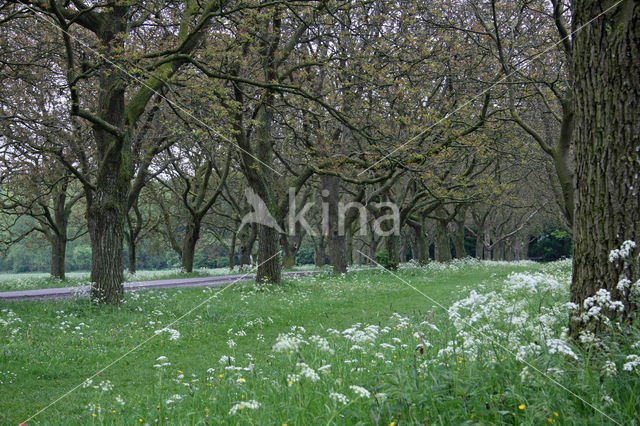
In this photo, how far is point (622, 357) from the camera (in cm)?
367

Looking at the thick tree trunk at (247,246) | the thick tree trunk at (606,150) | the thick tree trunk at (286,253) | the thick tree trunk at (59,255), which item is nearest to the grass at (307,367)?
the thick tree trunk at (606,150)

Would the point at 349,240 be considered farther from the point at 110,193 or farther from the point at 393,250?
the point at 110,193

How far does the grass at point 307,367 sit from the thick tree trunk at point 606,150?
432 mm

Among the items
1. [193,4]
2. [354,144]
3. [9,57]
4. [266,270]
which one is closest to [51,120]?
[9,57]

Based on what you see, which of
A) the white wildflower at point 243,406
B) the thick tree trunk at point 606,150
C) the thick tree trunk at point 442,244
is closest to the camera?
the white wildflower at point 243,406

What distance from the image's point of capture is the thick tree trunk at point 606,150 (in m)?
4.43

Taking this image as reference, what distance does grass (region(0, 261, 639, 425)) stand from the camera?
3408 millimetres

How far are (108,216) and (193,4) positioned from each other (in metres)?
5.85

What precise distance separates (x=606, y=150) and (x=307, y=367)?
130 inches

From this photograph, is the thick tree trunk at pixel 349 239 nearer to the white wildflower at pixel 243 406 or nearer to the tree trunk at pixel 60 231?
the tree trunk at pixel 60 231

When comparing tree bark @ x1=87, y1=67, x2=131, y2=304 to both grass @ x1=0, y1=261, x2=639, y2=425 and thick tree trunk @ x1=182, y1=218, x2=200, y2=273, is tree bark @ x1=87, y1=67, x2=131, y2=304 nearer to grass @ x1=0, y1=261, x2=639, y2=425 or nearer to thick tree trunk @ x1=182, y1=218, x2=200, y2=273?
grass @ x1=0, y1=261, x2=639, y2=425

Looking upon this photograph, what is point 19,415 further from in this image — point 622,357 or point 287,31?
point 287,31

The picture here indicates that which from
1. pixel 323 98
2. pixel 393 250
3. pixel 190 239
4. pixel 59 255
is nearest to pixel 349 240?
pixel 393 250

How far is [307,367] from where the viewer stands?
3.46 meters
